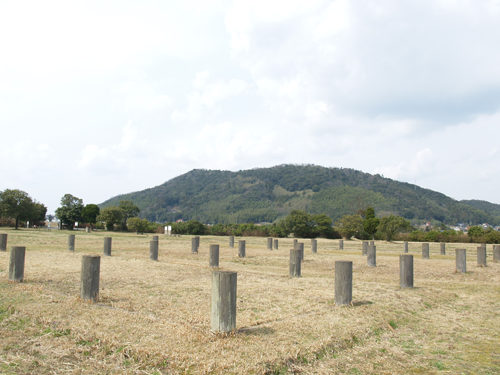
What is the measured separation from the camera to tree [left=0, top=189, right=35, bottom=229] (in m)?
52.4

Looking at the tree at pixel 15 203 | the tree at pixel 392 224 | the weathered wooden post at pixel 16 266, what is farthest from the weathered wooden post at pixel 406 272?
the tree at pixel 15 203

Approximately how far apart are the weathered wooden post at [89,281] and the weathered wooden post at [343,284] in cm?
486

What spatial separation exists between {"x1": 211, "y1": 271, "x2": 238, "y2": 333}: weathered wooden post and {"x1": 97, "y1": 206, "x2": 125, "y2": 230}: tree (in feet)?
230

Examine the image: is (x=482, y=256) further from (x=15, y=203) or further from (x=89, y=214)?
(x=89, y=214)

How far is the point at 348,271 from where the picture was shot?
7.62m

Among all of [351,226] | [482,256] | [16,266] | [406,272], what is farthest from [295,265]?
[351,226]

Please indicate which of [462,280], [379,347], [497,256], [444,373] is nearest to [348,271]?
[379,347]

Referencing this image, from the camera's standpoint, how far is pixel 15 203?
5341 cm

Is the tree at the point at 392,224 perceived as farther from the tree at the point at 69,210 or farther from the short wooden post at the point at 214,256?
the tree at the point at 69,210

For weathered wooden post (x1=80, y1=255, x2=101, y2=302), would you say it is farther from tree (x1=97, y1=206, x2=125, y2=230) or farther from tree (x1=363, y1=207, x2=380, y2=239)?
tree (x1=97, y1=206, x2=125, y2=230)

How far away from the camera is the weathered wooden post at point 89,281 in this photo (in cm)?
705

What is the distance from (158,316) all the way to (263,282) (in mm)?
4595

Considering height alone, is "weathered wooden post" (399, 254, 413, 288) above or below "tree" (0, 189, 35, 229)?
below

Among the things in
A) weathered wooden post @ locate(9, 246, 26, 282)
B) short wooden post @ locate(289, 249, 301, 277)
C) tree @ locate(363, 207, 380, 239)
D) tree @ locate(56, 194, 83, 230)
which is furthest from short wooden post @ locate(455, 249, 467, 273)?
tree @ locate(56, 194, 83, 230)
